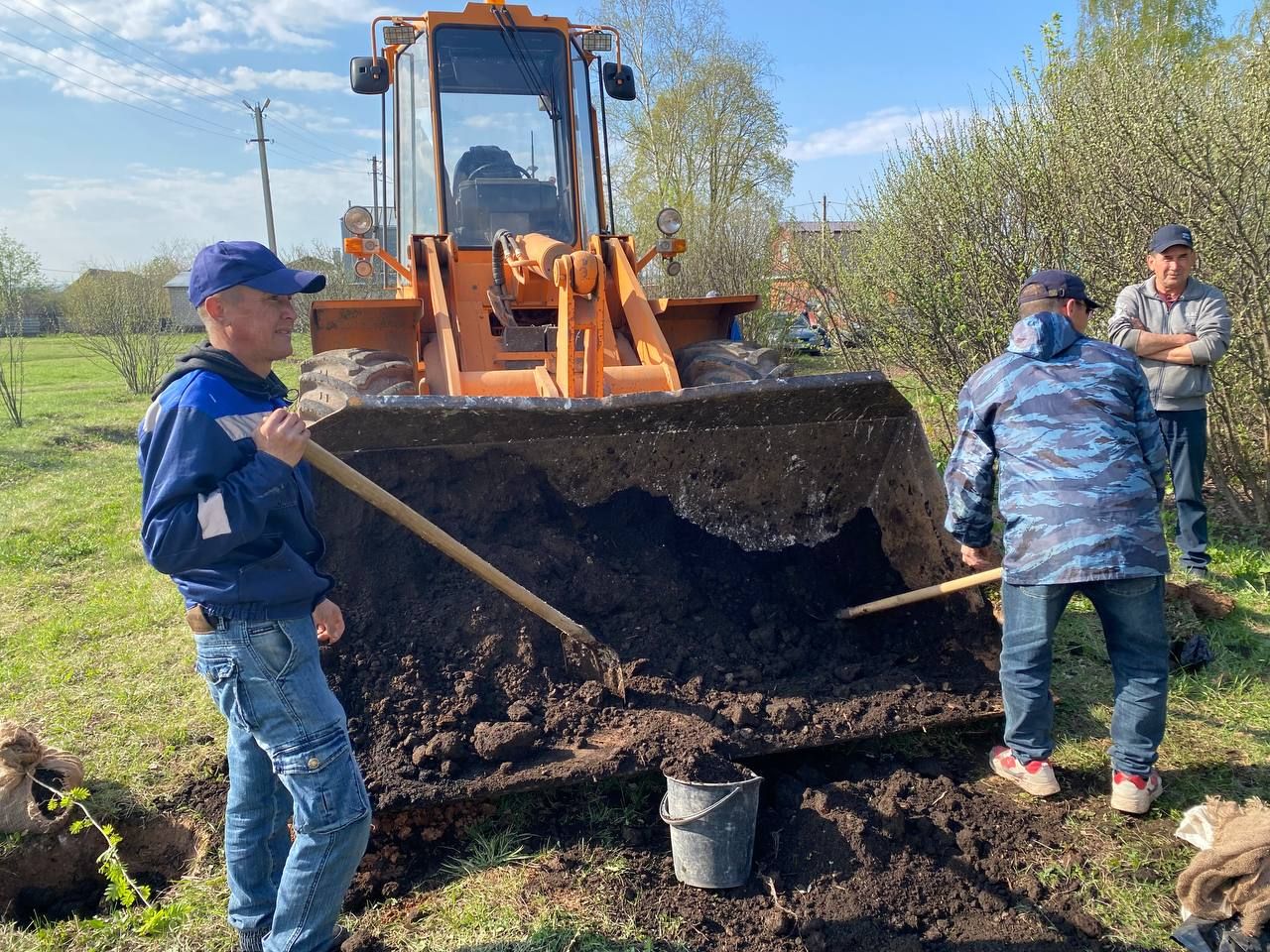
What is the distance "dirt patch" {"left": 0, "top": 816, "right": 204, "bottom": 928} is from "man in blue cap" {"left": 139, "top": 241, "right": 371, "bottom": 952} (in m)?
1.16

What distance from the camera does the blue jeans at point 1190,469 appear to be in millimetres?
5098

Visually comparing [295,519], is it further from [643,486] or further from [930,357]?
[930,357]

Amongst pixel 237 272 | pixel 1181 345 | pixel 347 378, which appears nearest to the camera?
pixel 237 272

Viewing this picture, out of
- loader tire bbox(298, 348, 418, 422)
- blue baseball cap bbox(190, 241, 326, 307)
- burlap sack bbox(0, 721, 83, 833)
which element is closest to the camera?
blue baseball cap bbox(190, 241, 326, 307)

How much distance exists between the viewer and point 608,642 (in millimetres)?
3568

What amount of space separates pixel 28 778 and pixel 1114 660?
3.94m

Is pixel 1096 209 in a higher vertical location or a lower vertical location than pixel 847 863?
higher

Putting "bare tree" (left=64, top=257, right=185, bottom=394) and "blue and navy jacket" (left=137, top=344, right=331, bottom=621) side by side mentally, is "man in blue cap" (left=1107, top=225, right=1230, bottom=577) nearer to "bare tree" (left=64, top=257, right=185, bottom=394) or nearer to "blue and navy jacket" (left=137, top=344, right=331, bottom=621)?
"blue and navy jacket" (left=137, top=344, right=331, bottom=621)

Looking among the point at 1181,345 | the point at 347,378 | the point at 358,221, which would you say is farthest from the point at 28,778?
the point at 1181,345

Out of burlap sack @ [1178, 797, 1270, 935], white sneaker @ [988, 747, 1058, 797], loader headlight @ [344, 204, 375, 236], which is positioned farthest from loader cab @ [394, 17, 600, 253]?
burlap sack @ [1178, 797, 1270, 935]

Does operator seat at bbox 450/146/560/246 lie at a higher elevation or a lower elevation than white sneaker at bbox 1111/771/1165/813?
higher

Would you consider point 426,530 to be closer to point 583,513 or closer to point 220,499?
point 220,499

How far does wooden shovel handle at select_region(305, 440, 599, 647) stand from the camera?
8.03 ft

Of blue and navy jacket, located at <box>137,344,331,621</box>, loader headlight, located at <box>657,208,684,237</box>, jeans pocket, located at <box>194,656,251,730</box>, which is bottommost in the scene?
jeans pocket, located at <box>194,656,251,730</box>
